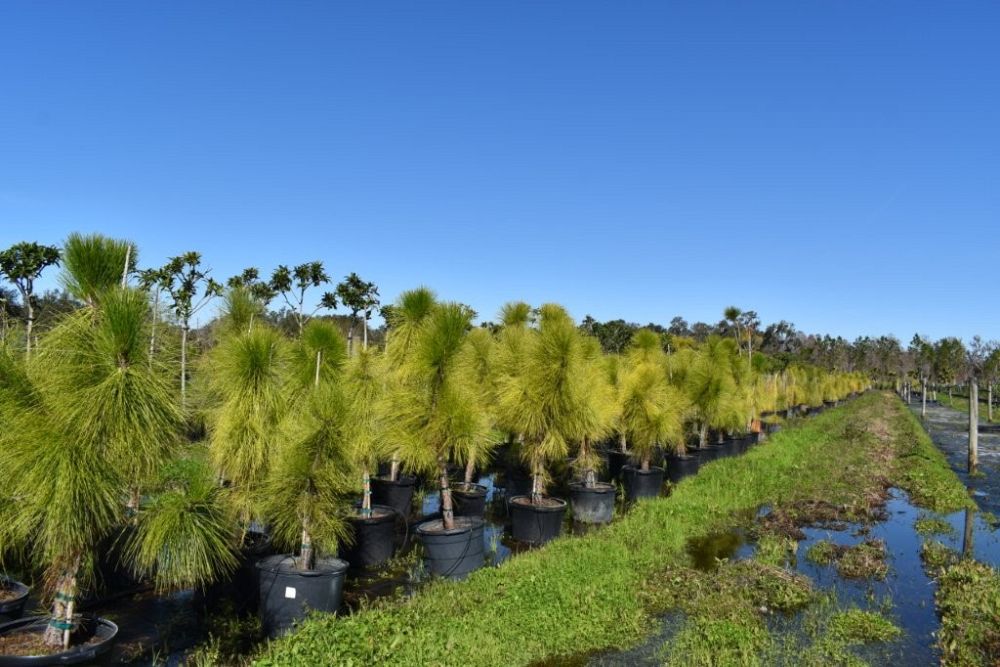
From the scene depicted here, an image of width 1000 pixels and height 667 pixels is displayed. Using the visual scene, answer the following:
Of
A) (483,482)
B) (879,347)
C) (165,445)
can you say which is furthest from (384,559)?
(879,347)

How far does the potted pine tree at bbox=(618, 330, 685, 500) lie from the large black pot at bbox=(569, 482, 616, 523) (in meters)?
2.24

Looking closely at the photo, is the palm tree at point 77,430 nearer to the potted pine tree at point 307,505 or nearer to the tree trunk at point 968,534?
the potted pine tree at point 307,505

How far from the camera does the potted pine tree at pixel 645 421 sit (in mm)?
14250

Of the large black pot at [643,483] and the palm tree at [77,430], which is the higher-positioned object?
the palm tree at [77,430]

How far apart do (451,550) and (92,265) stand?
540cm

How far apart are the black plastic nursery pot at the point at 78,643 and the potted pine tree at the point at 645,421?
10604mm

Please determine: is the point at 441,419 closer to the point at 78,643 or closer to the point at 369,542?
the point at 369,542

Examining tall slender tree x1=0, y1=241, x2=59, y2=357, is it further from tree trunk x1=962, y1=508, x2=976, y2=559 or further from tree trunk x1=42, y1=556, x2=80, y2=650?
tree trunk x1=962, y1=508, x2=976, y2=559

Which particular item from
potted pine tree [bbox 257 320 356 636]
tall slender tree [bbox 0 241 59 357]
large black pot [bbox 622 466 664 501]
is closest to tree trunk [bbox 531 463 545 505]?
large black pot [bbox 622 466 664 501]

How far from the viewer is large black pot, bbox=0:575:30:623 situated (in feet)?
19.2

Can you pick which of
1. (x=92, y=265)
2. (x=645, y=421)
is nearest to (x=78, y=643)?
(x=92, y=265)

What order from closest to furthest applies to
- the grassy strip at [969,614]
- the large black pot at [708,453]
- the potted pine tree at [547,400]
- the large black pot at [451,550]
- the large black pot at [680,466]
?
the grassy strip at [969,614]
the large black pot at [451,550]
the potted pine tree at [547,400]
the large black pot at [680,466]
the large black pot at [708,453]

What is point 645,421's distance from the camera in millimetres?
14500

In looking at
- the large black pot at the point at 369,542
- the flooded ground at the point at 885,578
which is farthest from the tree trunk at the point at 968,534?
the large black pot at the point at 369,542
